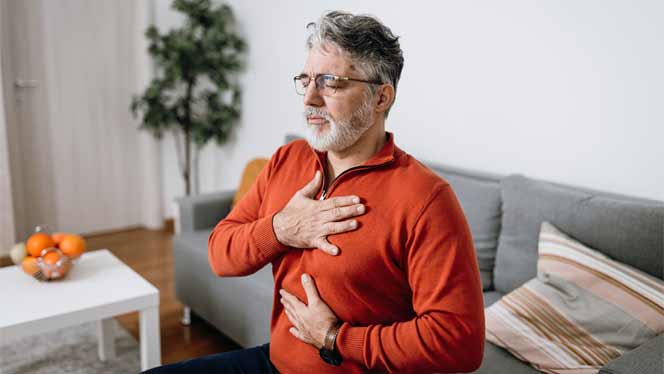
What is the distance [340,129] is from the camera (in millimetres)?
1233

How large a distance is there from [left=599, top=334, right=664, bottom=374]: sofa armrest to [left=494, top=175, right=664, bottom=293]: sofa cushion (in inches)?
17.3

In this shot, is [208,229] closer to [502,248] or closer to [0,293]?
[0,293]

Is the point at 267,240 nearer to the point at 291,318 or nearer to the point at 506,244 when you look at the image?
the point at 291,318

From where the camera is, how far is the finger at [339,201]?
1192 mm

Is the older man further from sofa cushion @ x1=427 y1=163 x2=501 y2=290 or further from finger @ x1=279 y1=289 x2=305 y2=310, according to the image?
sofa cushion @ x1=427 y1=163 x2=501 y2=290

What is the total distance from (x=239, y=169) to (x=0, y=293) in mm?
2032

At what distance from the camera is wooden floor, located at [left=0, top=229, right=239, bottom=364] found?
2523mm

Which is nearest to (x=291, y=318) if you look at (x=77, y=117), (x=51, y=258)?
(x=51, y=258)

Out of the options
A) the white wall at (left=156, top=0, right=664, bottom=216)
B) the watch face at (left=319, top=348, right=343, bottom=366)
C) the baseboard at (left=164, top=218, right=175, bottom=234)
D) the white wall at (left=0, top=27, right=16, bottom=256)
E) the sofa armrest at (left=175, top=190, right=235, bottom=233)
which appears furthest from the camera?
the baseboard at (left=164, top=218, right=175, bottom=234)

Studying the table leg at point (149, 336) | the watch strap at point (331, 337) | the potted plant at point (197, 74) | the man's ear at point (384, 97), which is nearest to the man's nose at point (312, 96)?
the man's ear at point (384, 97)

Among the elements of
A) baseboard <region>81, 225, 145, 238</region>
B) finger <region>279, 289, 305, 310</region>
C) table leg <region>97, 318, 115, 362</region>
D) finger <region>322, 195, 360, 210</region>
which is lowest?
baseboard <region>81, 225, 145, 238</region>

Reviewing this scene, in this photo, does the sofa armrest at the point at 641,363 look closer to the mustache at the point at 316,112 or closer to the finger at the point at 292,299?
the finger at the point at 292,299

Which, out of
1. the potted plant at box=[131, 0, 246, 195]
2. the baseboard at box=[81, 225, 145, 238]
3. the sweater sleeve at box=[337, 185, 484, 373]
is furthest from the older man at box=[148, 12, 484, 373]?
the baseboard at box=[81, 225, 145, 238]

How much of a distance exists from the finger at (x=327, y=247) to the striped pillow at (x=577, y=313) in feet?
2.31
